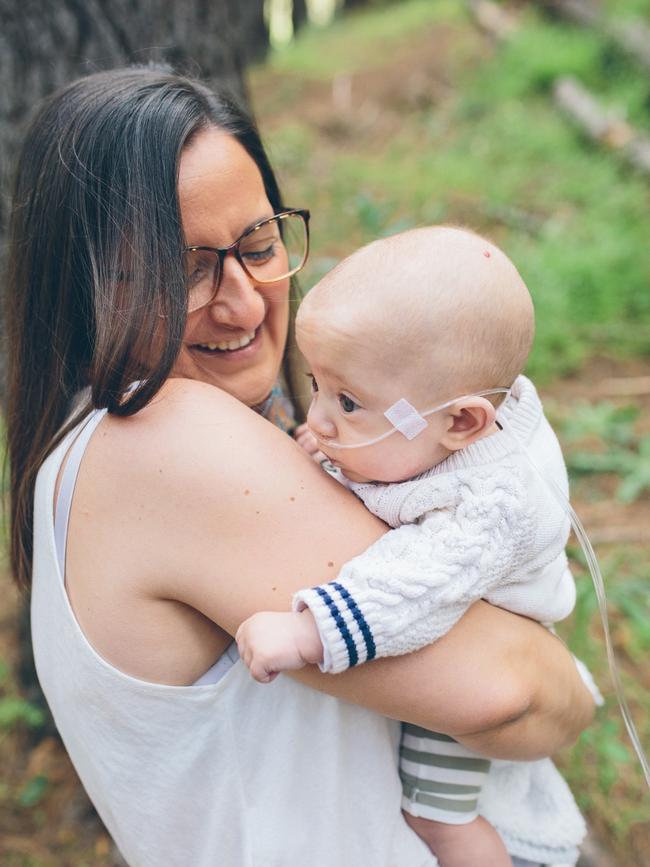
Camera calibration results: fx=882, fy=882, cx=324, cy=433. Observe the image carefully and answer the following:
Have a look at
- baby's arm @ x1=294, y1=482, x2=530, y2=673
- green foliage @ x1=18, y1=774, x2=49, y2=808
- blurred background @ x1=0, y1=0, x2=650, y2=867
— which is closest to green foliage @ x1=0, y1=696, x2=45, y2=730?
blurred background @ x1=0, y1=0, x2=650, y2=867

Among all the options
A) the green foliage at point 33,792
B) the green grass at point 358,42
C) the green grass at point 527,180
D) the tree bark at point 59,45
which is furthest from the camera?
the green grass at point 358,42

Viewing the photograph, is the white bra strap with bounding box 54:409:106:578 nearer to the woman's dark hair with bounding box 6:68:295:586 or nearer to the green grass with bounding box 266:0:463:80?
the woman's dark hair with bounding box 6:68:295:586

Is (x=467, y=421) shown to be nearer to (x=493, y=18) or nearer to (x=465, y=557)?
(x=465, y=557)

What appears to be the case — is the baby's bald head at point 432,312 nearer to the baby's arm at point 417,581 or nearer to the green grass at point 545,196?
the baby's arm at point 417,581

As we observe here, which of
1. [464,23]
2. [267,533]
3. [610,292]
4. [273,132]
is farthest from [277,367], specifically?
[464,23]

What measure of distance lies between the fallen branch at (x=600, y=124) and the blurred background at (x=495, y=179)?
0.02m

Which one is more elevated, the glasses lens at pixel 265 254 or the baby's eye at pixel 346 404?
the glasses lens at pixel 265 254

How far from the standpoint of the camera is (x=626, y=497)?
3703mm

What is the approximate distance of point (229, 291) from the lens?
1.63m

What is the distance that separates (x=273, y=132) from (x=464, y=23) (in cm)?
377

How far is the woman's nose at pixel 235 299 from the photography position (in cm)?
162

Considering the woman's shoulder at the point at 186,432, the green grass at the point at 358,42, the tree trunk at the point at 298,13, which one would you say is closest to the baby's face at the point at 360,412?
the woman's shoulder at the point at 186,432

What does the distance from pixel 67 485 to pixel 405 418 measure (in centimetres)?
55

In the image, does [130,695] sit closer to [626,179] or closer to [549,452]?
[549,452]
